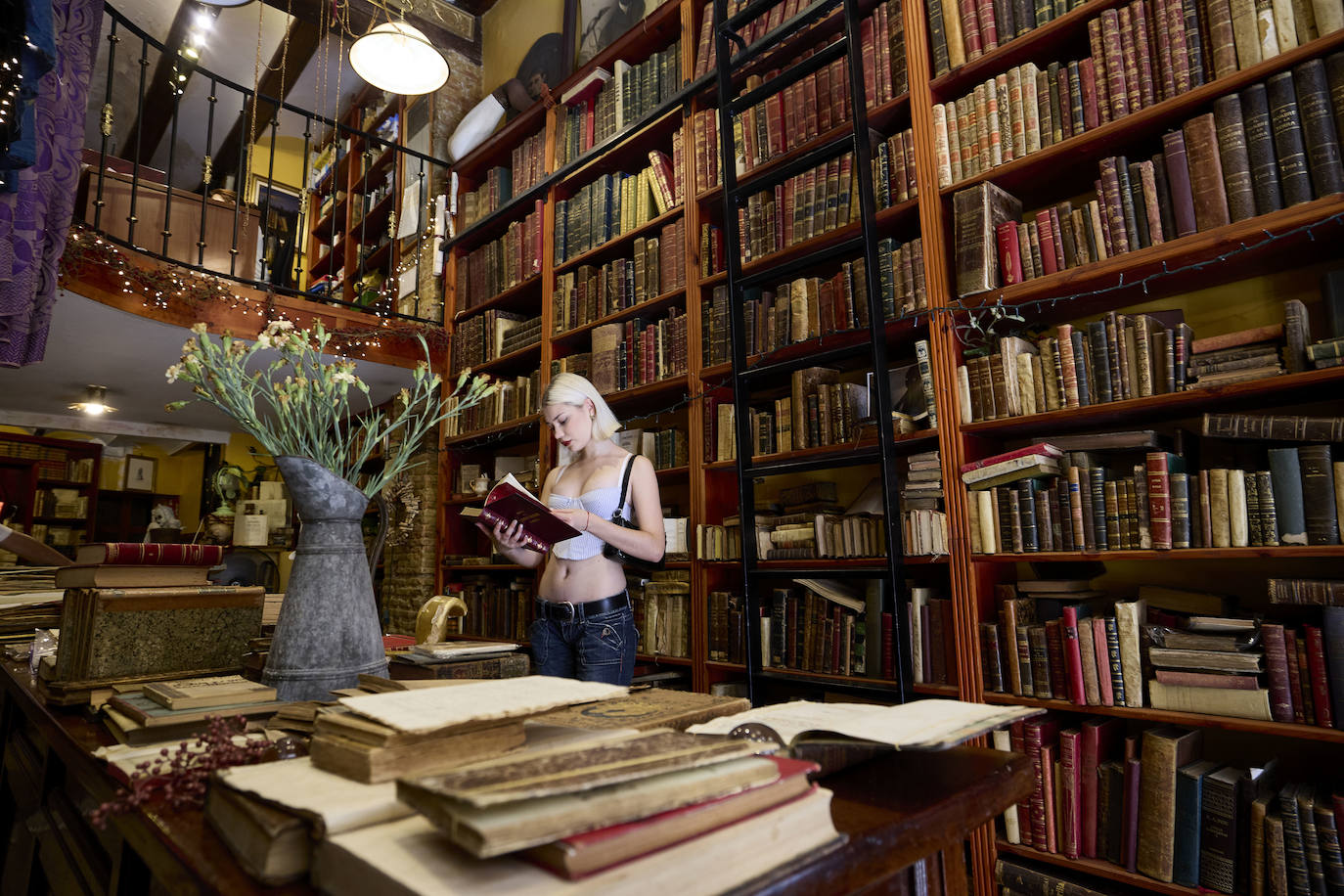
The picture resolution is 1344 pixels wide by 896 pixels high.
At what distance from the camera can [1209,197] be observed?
1727 mm

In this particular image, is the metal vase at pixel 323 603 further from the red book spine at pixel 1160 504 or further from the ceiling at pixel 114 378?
the ceiling at pixel 114 378

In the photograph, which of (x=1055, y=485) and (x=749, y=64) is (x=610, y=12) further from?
(x=1055, y=485)

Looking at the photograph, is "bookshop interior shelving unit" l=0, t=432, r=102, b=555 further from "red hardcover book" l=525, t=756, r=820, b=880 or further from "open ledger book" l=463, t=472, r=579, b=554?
"red hardcover book" l=525, t=756, r=820, b=880

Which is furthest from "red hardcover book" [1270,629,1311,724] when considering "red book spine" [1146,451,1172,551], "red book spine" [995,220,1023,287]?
"red book spine" [995,220,1023,287]

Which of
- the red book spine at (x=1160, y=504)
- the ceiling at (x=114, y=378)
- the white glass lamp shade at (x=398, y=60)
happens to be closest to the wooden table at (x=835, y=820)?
the red book spine at (x=1160, y=504)

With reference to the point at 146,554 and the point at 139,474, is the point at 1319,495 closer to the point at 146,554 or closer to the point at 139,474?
the point at 146,554

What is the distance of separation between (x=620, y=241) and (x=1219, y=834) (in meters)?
2.87

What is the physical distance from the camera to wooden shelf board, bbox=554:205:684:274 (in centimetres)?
305

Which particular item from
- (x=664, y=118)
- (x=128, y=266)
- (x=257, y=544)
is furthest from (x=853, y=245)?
(x=257, y=544)

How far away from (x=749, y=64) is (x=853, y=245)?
1073mm

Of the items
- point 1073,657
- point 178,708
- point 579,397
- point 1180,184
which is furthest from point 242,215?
point 1073,657

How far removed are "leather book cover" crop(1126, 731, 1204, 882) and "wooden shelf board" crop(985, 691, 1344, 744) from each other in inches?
2.3

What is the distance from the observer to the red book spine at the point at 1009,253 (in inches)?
80.6

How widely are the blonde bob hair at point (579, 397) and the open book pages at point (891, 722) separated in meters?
1.52
